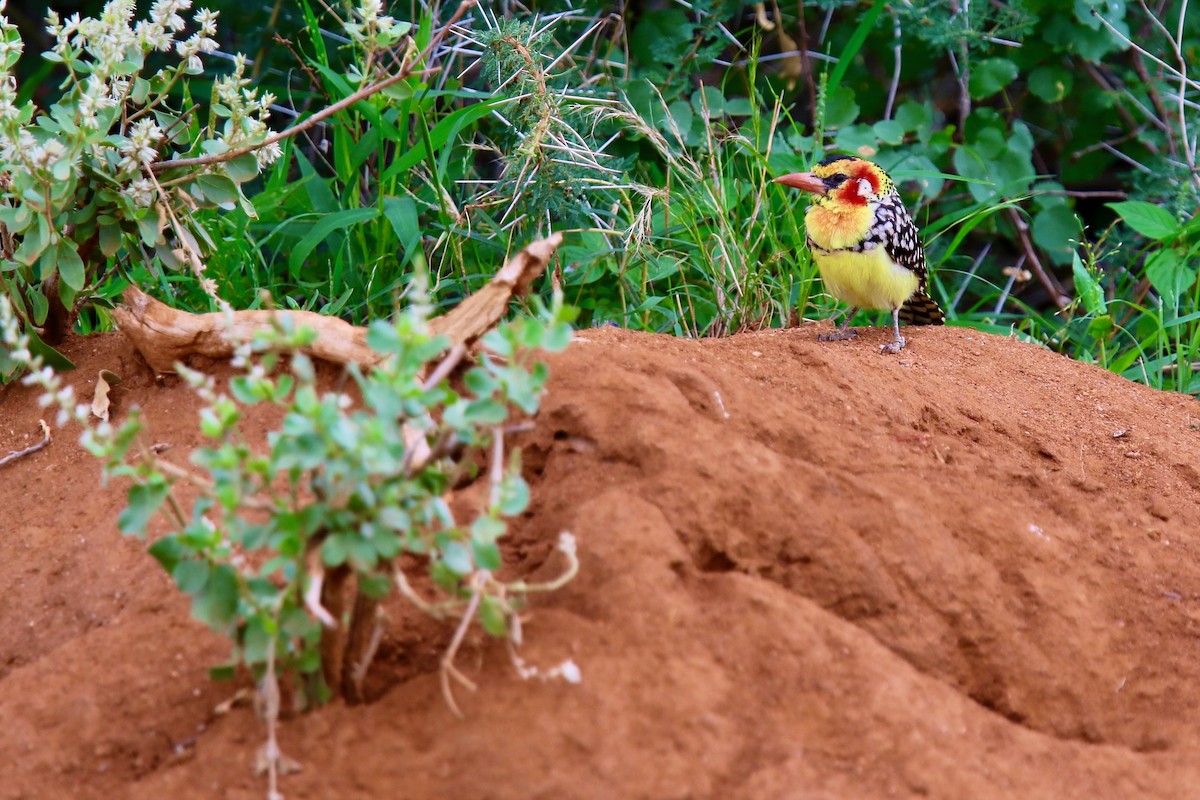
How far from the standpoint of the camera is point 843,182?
Result: 414cm

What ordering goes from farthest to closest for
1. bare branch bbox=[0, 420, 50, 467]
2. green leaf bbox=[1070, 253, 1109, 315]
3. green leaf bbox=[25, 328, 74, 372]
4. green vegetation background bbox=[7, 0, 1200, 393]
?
green leaf bbox=[1070, 253, 1109, 315] < green vegetation background bbox=[7, 0, 1200, 393] < green leaf bbox=[25, 328, 74, 372] < bare branch bbox=[0, 420, 50, 467]

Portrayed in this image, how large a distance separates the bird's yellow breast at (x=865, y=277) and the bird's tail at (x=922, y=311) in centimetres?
18

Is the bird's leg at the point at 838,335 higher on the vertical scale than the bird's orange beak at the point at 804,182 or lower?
lower

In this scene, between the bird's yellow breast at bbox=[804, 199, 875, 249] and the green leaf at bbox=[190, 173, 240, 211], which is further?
the bird's yellow breast at bbox=[804, 199, 875, 249]

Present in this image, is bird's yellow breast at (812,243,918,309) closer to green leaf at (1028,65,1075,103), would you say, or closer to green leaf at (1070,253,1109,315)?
green leaf at (1070,253,1109,315)

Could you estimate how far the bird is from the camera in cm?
399

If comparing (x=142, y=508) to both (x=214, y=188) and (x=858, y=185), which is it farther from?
(x=858, y=185)

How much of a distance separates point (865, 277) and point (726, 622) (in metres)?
2.21

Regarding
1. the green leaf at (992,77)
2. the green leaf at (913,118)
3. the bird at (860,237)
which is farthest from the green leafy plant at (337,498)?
the green leaf at (992,77)

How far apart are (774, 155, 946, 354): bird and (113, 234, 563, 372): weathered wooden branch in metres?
1.55

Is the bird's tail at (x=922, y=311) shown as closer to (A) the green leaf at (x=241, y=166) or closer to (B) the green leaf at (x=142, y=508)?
(A) the green leaf at (x=241, y=166)

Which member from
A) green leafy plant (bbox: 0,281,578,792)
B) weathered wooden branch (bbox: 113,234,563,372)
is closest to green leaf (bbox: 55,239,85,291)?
weathered wooden branch (bbox: 113,234,563,372)

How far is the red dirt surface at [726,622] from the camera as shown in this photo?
5.98ft

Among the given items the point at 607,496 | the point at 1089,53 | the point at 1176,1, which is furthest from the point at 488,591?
the point at 1176,1
